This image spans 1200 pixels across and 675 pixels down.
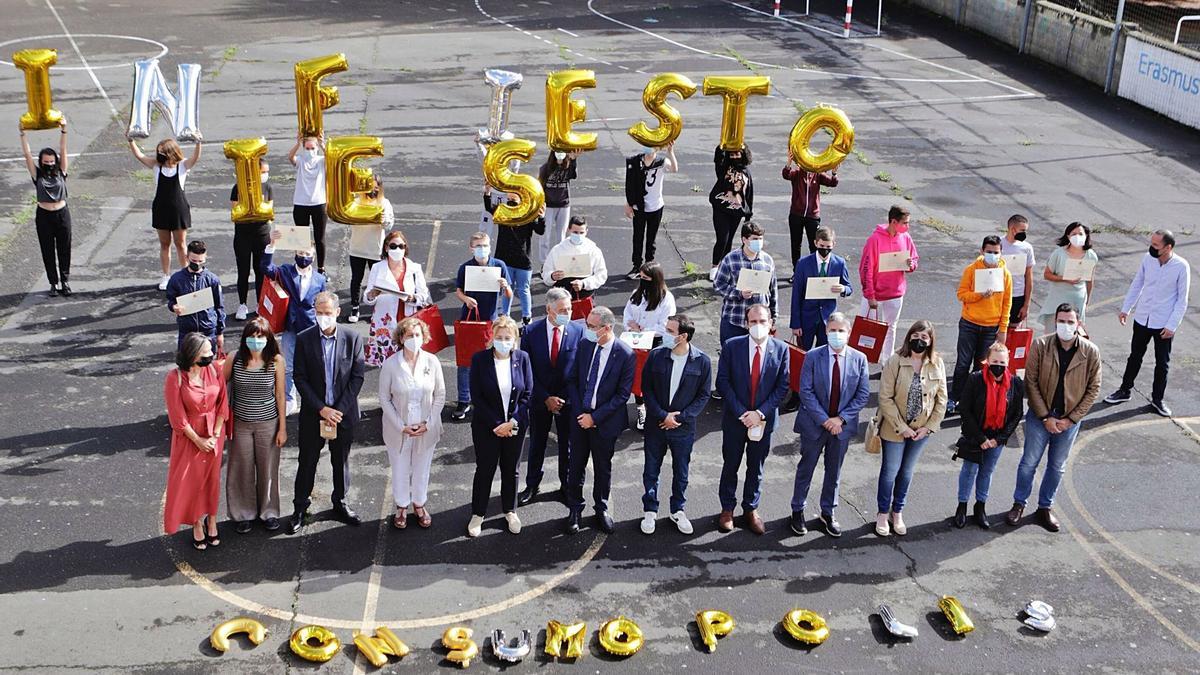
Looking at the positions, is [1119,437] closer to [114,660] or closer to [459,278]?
[459,278]

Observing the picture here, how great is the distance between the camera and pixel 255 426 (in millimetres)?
9914

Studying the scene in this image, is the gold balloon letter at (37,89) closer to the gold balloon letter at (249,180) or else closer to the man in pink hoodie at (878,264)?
the gold balloon letter at (249,180)

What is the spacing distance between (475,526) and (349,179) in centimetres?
437

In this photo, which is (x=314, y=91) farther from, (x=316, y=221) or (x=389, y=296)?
(x=389, y=296)

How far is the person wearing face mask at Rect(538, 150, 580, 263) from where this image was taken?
14891mm

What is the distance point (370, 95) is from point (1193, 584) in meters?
20.5

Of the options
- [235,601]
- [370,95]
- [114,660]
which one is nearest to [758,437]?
[235,601]

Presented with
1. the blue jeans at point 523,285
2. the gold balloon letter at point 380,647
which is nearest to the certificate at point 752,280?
the blue jeans at point 523,285

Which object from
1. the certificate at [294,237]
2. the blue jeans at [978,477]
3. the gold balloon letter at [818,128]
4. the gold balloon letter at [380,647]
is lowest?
Answer: the gold balloon letter at [380,647]

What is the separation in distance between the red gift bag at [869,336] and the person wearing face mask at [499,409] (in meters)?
4.02

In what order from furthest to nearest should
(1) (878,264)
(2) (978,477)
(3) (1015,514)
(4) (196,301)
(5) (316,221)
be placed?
1. (5) (316,221)
2. (1) (878,264)
3. (4) (196,301)
4. (3) (1015,514)
5. (2) (978,477)

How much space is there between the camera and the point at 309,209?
1505cm

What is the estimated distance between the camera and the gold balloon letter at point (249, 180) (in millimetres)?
12617

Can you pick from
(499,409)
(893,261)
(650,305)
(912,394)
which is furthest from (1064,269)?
(499,409)
